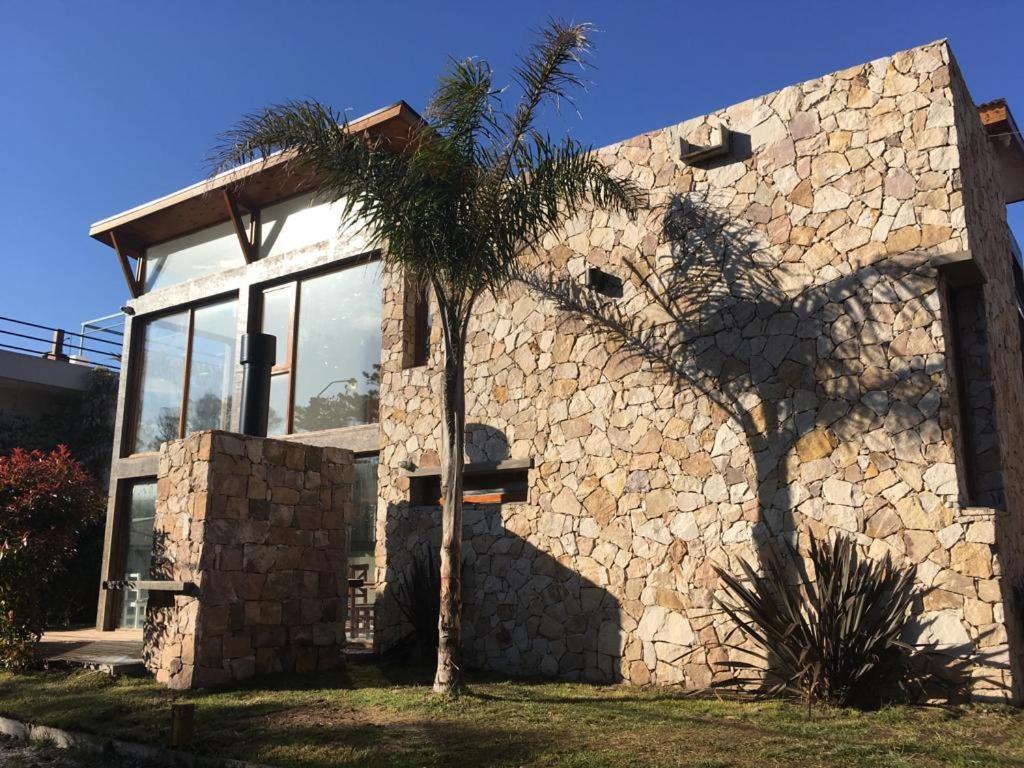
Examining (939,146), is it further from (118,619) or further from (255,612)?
(118,619)

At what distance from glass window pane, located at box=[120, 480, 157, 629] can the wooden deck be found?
119cm

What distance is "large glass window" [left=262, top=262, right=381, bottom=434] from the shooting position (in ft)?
43.2

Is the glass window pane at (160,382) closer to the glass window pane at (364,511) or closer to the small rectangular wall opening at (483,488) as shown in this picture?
the glass window pane at (364,511)

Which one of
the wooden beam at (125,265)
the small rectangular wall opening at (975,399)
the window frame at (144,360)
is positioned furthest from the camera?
the wooden beam at (125,265)

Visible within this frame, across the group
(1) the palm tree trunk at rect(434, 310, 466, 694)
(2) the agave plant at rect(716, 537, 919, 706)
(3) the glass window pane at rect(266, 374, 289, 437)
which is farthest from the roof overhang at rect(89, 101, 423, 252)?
(2) the agave plant at rect(716, 537, 919, 706)

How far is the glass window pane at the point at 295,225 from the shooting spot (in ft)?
46.1

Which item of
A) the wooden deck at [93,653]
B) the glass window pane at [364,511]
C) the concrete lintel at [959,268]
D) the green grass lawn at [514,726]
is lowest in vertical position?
the green grass lawn at [514,726]

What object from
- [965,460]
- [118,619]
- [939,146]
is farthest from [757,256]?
[118,619]

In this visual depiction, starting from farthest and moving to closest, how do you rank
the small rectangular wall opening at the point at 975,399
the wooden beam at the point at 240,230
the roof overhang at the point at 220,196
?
the wooden beam at the point at 240,230
the roof overhang at the point at 220,196
the small rectangular wall opening at the point at 975,399

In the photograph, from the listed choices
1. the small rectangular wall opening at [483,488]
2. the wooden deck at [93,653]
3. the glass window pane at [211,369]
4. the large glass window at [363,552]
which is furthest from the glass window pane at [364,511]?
the glass window pane at [211,369]

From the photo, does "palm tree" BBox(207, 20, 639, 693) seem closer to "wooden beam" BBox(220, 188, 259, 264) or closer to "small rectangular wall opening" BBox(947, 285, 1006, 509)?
"small rectangular wall opening" BBox(947, 285, 1006, 509)

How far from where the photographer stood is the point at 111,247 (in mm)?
16859

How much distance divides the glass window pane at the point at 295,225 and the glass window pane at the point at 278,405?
2.14 m

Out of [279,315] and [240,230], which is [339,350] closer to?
[279,315]
